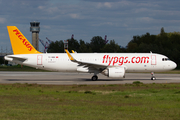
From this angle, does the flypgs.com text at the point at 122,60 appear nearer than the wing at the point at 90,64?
No

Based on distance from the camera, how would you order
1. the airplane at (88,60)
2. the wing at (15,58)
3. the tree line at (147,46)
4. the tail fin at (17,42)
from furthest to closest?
the tree line at (147,46) < the tail fin at (17,42) < the wing at (15,58) < the airplane at (88,60)

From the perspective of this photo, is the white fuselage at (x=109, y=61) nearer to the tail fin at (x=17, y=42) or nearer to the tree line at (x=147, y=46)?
the tail fin at (x=17, y=42)

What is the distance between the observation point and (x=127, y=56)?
→ 3022 centimetres

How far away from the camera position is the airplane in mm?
29734

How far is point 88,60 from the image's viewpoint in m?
30.8

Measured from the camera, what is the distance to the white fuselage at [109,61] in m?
30.0

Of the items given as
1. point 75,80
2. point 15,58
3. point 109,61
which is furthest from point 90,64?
point 15,58

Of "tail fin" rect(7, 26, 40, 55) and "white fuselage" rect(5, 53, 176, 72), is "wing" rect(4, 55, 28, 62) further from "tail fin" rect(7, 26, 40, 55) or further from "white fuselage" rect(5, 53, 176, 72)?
"tail fin" rect(7, 26, 40, 55)

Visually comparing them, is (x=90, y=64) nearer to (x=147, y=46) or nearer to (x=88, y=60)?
(x=88, y=60)

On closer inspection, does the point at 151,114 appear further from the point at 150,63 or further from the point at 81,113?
the point at 150,63

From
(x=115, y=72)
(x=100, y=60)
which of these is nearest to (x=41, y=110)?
(x=115, y=72)

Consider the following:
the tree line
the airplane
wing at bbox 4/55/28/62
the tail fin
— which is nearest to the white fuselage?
the airplane

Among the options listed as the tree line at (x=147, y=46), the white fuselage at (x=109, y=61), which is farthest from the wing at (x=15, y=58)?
the tree line at (x=147, y=46)

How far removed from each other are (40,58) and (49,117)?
72.6 ft
